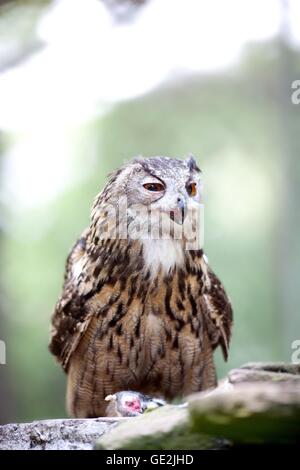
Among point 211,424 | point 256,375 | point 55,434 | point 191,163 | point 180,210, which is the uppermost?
point 191,163

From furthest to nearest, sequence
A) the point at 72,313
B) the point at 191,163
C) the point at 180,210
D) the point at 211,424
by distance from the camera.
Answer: the point at 72,313, the point at 191,163, the point at 180,210, the point at 211,424

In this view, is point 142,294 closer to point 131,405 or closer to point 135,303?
point 135,303

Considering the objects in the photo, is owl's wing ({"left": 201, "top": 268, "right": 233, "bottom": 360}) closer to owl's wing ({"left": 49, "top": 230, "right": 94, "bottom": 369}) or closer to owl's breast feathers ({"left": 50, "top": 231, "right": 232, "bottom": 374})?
owl's breast feathers ({"left": 50, "top": 231, "right": 232, "bottom": 374})

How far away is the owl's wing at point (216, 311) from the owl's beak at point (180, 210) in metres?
0.56

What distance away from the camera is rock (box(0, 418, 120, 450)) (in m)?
2.63

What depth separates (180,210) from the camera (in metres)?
3.07

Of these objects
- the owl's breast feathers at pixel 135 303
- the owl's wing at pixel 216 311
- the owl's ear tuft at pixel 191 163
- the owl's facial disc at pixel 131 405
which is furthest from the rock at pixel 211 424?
the owl's ear tuft at pixel 191 163

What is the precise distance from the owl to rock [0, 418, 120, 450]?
73 cm

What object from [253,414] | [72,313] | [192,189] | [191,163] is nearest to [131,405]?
[72,313]

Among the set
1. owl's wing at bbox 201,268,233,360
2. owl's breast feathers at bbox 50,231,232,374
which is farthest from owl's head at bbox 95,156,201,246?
owl's wing at bbox 201,268,233,360

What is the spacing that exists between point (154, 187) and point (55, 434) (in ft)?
3.83

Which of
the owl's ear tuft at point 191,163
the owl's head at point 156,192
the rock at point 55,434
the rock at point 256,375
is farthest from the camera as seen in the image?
the owl's ear tuft at point 191,163

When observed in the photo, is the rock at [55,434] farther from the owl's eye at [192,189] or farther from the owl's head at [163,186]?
the owl's eye at [192,189]

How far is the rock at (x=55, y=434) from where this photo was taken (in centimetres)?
263
